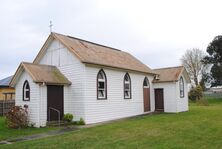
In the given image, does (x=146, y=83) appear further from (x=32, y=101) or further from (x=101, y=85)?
(x=32, y=101)

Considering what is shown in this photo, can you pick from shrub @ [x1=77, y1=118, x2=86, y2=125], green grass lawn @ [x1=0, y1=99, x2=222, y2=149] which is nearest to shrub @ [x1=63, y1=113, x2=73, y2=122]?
shrub @ [x1=77, y1=118, x2=86, y2=125]

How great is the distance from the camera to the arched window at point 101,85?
1853cm

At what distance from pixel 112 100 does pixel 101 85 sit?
1539 millimetres

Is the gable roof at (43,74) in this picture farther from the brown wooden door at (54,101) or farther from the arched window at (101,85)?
the arched window at (101,85)

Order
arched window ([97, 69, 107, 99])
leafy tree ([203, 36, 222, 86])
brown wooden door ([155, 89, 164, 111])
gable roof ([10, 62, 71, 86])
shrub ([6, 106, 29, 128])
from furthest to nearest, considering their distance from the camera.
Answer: leafy tree ([203, 36, 222, 86]) → brown wooden door ([155, 89, 164, 111]) → arched window ([97, 69, 107, 99]) → gable roof ([10, 62, 71, 86]) → shrub ([6, 106, 29, 128])

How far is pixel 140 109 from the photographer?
23.1 meters

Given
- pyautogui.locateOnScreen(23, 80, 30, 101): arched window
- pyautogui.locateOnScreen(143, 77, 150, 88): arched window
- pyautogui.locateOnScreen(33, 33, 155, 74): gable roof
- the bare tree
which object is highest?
the bare tree

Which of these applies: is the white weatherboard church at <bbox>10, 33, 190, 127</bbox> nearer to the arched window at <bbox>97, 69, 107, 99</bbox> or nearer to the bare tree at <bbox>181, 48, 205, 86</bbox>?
the arched window at <bbox>97, 69, 107, 99</bbox>

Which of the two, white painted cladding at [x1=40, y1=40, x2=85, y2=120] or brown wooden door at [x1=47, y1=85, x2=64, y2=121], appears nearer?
brown wooden door at [x1=47, y1=85, x2=64, y2=121]

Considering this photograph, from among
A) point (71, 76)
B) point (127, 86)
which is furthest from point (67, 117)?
point (127, 86)

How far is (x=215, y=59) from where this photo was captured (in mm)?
52500

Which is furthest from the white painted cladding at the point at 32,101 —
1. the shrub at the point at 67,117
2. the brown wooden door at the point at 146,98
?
the brown wooden door at the point at 146,98

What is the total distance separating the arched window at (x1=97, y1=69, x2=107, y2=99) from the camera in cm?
1853

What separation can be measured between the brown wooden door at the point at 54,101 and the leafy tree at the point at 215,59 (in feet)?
133
